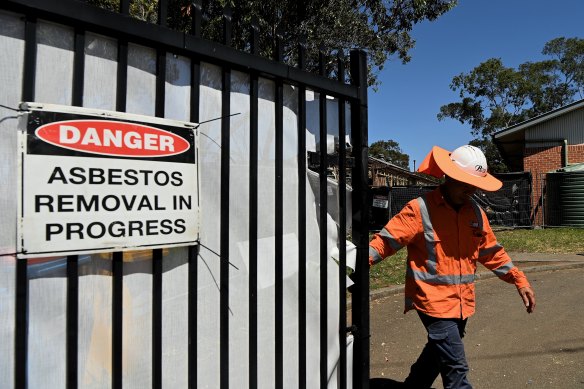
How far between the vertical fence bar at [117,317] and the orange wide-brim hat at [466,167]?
2.26 meters

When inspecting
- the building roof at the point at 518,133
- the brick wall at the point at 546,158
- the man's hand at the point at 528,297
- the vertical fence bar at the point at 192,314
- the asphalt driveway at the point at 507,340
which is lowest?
the asphalt driveway at the point at 507,340

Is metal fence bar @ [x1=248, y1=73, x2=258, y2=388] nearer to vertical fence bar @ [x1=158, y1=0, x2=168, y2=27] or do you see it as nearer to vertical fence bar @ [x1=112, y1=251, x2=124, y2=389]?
vertical fence bar @ [x1=158, y1=0, x2=168, y2=27]

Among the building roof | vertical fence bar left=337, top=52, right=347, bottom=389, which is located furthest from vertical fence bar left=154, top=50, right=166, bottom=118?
the building roof

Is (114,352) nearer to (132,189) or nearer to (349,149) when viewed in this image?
(132,189)

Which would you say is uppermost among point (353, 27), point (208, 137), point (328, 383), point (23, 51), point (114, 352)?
point (353, 27)

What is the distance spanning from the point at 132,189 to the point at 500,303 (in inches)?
258

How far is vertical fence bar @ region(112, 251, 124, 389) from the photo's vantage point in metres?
1.71

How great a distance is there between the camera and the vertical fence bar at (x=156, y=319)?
1.81 meters

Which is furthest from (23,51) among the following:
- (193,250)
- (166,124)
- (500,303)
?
(500,303)

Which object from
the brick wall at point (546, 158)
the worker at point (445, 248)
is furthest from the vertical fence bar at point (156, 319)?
the brick wall at point (546, 158)

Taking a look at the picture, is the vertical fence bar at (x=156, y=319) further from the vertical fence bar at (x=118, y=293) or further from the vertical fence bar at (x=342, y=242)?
the vertical fence bar at (x=342, y=242)

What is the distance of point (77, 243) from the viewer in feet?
5.18

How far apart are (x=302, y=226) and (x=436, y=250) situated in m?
1.33

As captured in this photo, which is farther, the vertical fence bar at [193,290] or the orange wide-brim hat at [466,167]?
the orange wide-brim hat at [466,167]
